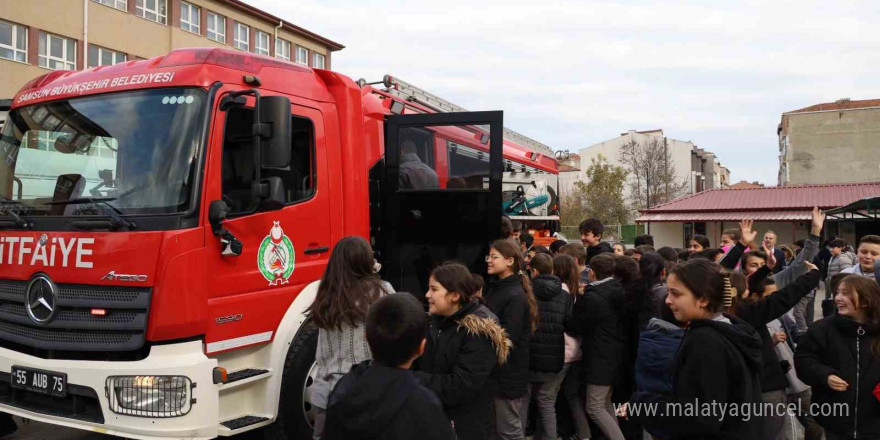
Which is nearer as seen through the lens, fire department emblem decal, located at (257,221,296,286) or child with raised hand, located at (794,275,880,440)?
child with raised hand, located at (794,275,880,440)

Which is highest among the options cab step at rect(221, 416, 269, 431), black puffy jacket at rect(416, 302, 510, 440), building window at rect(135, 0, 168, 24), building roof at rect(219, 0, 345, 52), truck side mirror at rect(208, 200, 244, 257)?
building roof at rect(219, 0, 345, 52)

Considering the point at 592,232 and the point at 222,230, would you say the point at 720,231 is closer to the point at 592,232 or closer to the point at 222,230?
the point at 592,232

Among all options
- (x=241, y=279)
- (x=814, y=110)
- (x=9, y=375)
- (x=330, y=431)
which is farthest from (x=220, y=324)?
(x=814, y=110)

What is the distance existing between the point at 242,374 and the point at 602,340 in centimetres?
270

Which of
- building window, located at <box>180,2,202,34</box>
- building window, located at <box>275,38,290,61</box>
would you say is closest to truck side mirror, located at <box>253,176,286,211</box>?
building window, located at <box>180,2,202,34</box>

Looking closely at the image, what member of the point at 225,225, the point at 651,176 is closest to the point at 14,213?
the point at 225,225

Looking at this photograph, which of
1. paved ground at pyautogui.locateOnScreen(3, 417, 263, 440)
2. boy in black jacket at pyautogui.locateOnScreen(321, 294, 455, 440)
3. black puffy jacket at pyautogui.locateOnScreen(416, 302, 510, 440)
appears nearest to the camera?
boy in black jacket at pyautogui.locateOnScreen(321, 294, 455, 440)

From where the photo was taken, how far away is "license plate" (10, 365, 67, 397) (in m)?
4.08

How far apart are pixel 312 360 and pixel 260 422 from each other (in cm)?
58

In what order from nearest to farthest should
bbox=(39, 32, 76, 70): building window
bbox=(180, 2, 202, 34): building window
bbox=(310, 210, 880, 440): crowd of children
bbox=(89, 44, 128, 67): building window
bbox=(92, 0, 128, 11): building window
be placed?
bbox=(310, 210, 880, 440): crowd of children < bbox=(39, 32, 76, 70): building window < bbox=(89, 44, 128, 67): building window < bbox=(92, 0, 128, 11): building window < bbox=(180, 2, 202, 34): building window

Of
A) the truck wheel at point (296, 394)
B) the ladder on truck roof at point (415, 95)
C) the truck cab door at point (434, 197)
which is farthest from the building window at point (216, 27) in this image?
the truck wheel at point (296, 394)

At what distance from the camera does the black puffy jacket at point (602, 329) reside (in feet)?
16.6

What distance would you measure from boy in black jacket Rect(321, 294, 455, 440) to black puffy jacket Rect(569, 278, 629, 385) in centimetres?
295

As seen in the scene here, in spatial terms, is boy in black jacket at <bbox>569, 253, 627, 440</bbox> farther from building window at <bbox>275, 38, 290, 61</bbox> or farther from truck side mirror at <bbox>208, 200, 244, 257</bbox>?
building window at <bbox>275, 38, 290, 61</bbox>
